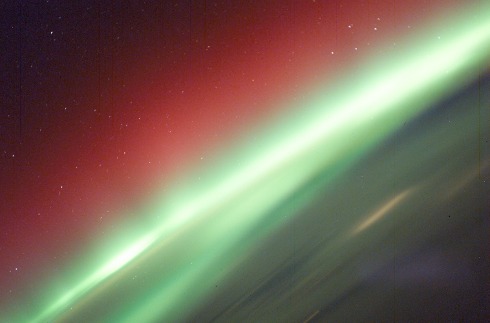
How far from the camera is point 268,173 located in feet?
3.54

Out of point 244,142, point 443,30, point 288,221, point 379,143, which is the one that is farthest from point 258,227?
point 443,30

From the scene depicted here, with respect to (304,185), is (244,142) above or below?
above

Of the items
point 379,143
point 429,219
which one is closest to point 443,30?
point 379,143

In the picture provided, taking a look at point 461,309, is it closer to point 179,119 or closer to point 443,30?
point 443,30

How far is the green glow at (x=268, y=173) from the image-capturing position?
1054mm

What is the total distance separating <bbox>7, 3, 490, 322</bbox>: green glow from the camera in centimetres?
105

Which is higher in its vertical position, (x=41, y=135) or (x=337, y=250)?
(x=41, y=135)

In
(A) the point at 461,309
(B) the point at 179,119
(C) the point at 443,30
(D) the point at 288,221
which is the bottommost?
(A) the point at 461,309

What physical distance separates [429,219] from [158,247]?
0.50m

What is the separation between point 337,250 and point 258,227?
149 mm

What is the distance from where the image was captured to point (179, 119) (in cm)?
109

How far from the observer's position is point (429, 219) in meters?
1.04

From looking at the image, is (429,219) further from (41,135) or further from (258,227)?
(41,135)

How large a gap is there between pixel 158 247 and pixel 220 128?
0.25 m
